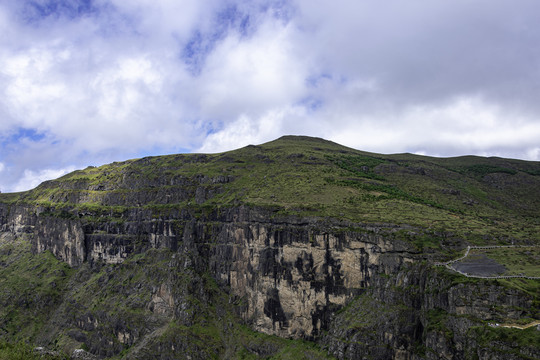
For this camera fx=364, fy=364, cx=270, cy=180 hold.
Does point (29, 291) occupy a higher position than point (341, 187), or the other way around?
point (341, 187)

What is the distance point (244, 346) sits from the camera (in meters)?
96.8

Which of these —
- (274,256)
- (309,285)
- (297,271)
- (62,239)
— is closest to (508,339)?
(309,285)

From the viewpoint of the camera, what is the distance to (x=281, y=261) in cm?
9788

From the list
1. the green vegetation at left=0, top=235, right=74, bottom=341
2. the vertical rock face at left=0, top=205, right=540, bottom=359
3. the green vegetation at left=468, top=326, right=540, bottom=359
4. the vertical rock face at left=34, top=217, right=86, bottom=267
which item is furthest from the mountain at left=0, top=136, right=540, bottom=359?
the vertical rock face at left=34, top=217, right=86, bottom=267

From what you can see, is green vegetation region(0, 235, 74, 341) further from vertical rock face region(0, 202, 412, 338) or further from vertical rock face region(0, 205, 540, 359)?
vertical rock face region(0, 202, 412, 338)

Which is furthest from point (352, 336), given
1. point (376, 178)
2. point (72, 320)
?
point (72, 320)

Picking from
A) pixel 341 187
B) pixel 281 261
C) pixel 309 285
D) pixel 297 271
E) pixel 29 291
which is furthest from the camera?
pixel 29 291

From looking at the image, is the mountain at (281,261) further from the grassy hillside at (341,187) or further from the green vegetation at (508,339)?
the grassy hillside at (341,187)

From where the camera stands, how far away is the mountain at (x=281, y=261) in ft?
220

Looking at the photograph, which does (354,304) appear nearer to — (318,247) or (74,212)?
(318,247)

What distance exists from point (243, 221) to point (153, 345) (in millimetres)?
41404

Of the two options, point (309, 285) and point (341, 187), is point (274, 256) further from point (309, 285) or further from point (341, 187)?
point (341, 187)

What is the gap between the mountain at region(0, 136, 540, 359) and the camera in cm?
6706

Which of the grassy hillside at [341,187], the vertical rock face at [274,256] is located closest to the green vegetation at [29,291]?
the vertical rock face at [274,256]
